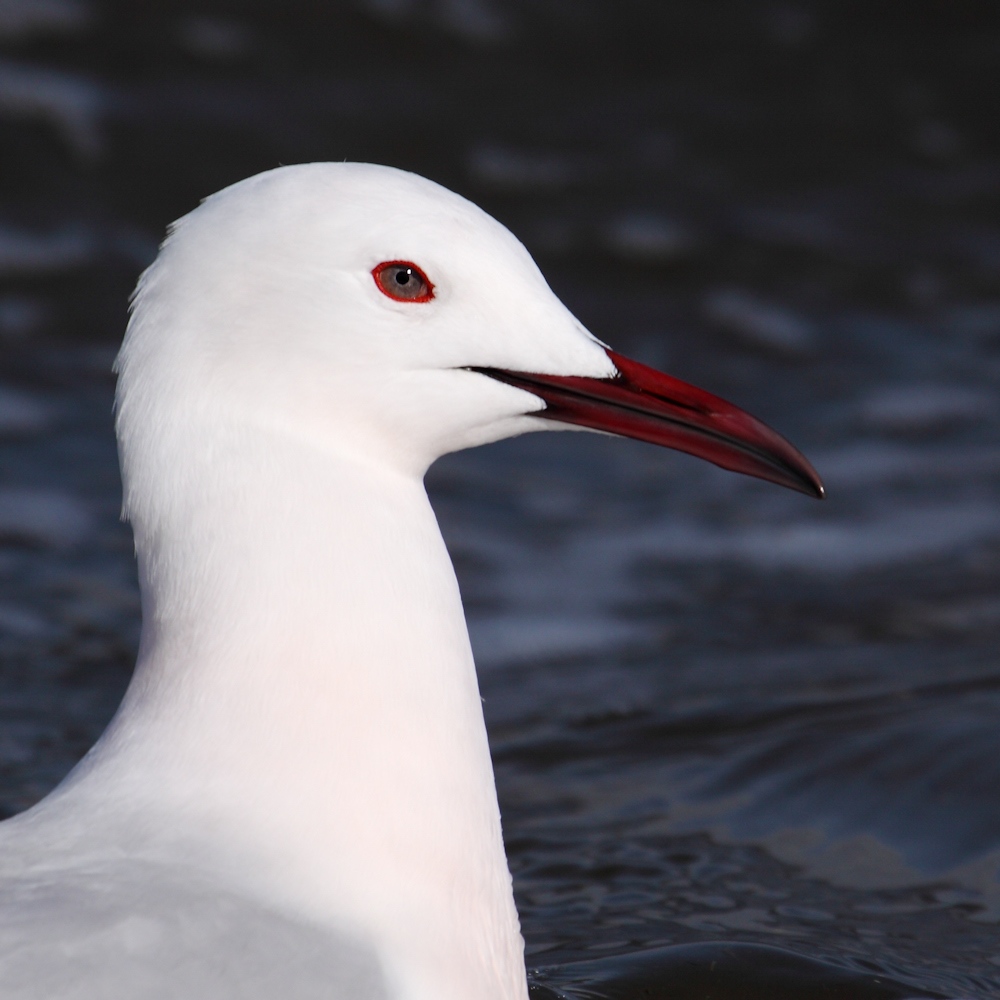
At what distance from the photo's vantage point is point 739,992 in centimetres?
357

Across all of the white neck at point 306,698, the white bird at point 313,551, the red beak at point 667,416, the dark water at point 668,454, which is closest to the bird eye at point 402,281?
the white bird at point 313,551

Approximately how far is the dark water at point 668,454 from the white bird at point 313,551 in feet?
3.20

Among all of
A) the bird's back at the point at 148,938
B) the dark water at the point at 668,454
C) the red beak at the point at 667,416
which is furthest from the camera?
the dark water at the point at 668,454

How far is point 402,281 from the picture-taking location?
2775 millimetres

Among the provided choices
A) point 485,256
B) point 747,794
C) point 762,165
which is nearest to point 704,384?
point 762,165

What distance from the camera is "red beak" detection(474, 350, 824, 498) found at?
2.87m

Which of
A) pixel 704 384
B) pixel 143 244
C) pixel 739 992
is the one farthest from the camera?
pixel 143 244

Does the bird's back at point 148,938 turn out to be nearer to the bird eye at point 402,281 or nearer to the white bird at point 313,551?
the white bird at point 313,551

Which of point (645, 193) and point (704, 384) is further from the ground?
point (645, 193)

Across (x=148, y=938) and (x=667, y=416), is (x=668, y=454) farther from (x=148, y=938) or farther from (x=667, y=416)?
(x=148, y=938)

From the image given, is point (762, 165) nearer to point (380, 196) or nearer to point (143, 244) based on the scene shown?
point (143, 244)

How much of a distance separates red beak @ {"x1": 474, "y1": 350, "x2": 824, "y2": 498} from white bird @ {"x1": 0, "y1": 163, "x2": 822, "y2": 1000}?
31 millimetres

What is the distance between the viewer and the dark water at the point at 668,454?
164 inches

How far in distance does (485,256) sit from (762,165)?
6813 millimetres
